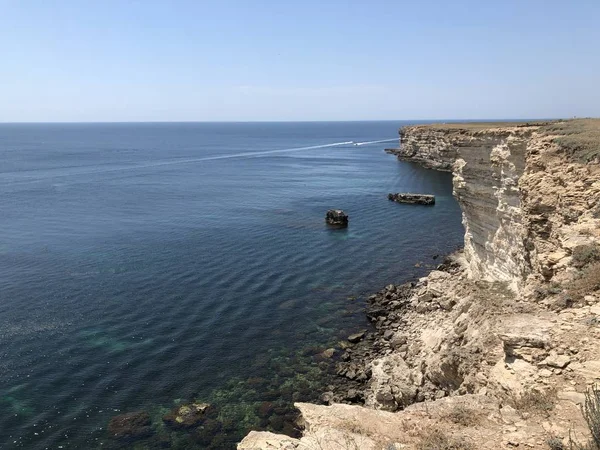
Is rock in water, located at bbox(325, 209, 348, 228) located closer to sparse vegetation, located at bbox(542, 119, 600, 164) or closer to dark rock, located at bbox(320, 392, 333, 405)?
dark rock, located at bbox(320, 392, 333, 405)

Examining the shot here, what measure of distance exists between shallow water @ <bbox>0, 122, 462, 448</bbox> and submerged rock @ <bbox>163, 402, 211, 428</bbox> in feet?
2.23

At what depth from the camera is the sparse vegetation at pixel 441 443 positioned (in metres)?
9.94

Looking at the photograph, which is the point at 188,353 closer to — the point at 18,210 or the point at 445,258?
the point at 445,258

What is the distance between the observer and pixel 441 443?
10125 millimetres

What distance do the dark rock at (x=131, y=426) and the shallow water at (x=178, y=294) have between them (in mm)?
445

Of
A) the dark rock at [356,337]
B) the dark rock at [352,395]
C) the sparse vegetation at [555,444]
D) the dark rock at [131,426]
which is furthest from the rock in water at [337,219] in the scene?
the sparse vegetation at [555,444]

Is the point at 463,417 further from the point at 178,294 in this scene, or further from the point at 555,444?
A: the point at 178,294

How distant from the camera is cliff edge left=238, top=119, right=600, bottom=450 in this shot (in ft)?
35.4

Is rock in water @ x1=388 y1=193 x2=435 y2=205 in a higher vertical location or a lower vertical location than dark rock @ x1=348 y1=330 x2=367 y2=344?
higher

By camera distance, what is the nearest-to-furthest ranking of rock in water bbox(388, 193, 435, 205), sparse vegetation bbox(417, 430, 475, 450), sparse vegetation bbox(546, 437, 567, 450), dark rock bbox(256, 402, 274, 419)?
sparse vegetation bbox(546, 437, 567, 450) < sparse vegetation bbox(417, 430, 475, 450) < dark rock bbox(256, 402, 274, 419) < rock in water bbox(388, 193, 435, 205)

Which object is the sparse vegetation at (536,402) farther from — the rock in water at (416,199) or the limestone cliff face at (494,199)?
A: the rock in water at (416,199)

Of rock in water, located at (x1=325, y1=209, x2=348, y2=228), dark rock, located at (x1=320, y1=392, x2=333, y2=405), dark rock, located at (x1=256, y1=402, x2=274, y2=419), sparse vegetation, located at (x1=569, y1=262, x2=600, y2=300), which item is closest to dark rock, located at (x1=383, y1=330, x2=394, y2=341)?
dark rock, located at (x1=320, y1=392, x2=333, y2=405)

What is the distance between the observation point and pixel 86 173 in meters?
106

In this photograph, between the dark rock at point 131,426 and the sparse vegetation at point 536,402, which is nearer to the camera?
the sparse vegetation at point 536,402
